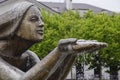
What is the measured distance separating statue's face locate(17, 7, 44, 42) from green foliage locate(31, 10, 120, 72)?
Result: 30408mm

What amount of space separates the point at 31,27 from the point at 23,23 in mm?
85

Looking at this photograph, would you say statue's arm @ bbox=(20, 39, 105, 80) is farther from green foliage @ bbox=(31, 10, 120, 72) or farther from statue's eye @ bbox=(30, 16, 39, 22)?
green foliage @ bbox=(31, 10, 120, 72)

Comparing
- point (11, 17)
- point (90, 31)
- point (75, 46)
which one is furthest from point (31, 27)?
point (90, 31)

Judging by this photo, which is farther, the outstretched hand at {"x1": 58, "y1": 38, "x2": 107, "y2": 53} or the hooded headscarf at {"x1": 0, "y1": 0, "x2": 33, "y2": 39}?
the hooded headscarf at {"x1": 0, "y1": 0, "x2": 33, "y2": 39}

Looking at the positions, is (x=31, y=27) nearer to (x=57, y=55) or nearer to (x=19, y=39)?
(x=19, y=39)

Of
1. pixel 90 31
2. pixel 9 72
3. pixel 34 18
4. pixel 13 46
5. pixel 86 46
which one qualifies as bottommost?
pixel 90 31

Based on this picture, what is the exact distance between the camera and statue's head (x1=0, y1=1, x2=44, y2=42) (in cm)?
395

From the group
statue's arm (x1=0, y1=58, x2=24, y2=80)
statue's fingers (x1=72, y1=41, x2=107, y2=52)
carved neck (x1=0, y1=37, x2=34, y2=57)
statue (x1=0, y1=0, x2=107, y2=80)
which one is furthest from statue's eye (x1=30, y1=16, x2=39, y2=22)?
statue's fingers (x1=72, y1=41, x2=107, y2=52)

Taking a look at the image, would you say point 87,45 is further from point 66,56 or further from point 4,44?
point 4,44

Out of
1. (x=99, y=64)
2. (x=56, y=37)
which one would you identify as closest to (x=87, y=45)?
(x=56, y=37)

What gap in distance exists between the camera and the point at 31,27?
13.0 ft

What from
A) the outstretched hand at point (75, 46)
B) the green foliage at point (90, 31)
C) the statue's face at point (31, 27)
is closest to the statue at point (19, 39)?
the statue's face at point (31, 27)

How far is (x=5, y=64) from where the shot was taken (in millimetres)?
3914

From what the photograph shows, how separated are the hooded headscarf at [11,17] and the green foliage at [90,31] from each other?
30.3 m
